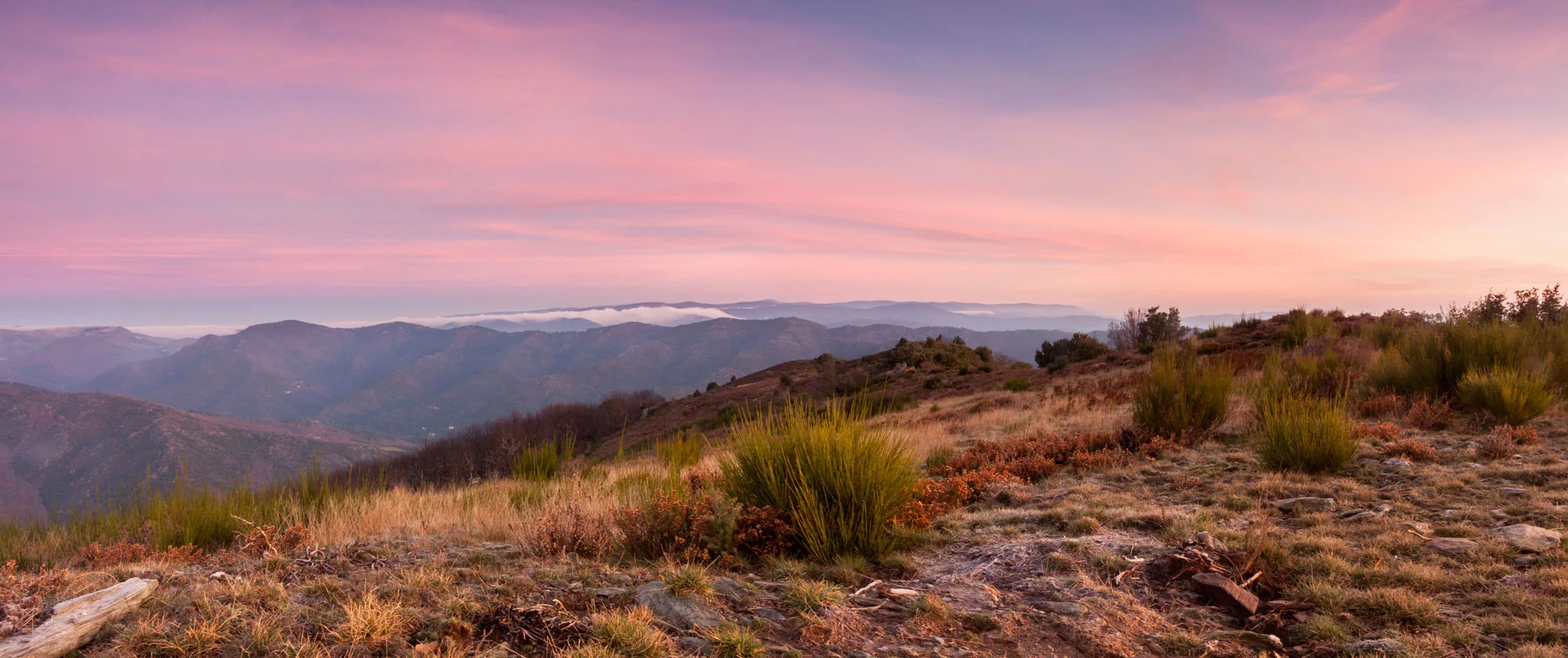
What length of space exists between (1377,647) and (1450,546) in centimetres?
203

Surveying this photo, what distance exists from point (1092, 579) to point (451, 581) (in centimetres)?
417

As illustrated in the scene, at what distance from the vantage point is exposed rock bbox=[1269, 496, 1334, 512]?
568 centimetres

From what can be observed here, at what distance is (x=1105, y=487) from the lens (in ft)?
23.5

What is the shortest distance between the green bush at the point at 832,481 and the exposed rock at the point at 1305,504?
11.1ft

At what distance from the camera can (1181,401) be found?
9125 mm

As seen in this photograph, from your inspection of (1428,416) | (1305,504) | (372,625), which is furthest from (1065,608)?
(1428,416)

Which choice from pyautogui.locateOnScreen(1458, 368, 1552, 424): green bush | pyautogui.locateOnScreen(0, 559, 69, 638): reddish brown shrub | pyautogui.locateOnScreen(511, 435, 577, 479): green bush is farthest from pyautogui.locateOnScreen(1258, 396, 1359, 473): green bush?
pyautogui.locateOnScreen(0, 559, 69, 638): reddish brown shrub

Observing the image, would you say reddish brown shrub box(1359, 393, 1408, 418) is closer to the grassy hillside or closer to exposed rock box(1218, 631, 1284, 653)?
the grassy hillside

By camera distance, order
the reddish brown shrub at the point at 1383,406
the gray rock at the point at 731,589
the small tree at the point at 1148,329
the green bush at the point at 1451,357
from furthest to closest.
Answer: the small tree at the point at 1148,329 → the green bush at the point at 1451,357 → the reddish brown shrub at the point at 1383,406 → the gray rock at the point at 731,589

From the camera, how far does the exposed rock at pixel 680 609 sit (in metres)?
3.54

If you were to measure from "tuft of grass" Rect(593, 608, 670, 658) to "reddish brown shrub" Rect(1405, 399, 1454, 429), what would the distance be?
1058 centimetres

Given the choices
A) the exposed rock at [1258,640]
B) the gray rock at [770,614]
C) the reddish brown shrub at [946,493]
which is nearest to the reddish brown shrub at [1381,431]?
the reddish brown shrub at [946,493]

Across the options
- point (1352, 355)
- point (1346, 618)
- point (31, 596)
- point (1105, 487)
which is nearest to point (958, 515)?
point (1105, 487)

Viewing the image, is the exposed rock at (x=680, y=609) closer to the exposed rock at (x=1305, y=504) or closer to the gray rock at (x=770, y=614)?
the gray rock at (x=770, y=614)
